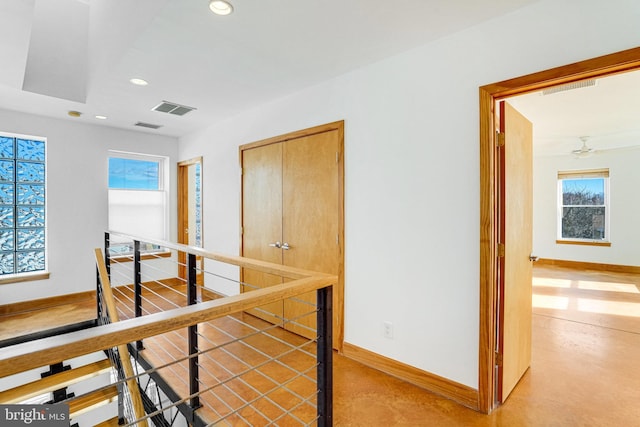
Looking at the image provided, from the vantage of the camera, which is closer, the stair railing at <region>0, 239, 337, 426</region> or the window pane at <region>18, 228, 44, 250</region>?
the stair railing at <region>0, 239, 337, 426</region>

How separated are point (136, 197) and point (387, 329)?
4.38 metres

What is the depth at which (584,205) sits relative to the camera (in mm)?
6258

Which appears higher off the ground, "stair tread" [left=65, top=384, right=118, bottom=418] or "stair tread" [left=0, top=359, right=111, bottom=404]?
"stair tread" [left=0, top=359, right=111, bottom=404]

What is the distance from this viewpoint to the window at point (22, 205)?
3.83 m

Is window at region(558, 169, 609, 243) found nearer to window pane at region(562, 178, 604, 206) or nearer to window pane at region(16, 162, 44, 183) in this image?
window pane at region(562, 178, 604, 206)

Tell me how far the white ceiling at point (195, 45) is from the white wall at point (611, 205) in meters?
6.03

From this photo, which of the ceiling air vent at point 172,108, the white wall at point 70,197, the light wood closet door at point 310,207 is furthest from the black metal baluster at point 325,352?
the white wall at point 70,197

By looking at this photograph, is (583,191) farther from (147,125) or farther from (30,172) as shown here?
(30,172)

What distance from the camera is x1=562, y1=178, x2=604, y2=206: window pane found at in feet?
19.9

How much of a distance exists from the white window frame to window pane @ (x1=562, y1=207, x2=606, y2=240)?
0.17ft

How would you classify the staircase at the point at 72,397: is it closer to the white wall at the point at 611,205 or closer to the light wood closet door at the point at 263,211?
the light wood closet door at the point at 263,211

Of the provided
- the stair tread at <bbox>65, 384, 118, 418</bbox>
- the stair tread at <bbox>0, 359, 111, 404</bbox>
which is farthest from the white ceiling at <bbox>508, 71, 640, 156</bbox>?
the stair tread at <bbox>0, 359, 111, 404</bbox>

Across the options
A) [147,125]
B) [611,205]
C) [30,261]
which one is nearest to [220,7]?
[147,125]

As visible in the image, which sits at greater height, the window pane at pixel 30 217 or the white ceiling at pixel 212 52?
the white ceiling at pixel 212 52
